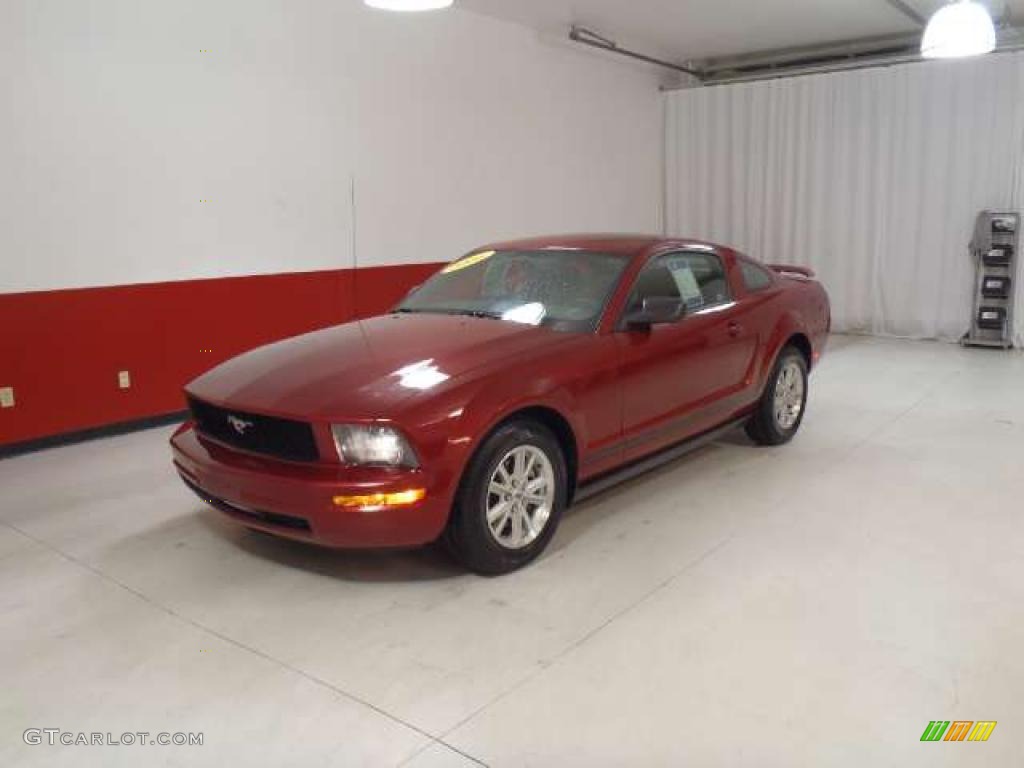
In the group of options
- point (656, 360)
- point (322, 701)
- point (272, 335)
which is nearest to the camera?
point (322, 701)

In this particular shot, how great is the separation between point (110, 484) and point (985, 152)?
8.37 m

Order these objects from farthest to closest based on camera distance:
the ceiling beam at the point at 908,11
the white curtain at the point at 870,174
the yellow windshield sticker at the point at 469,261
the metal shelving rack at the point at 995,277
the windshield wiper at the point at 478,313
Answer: the white curtain at the point at 870,174, the metal shelving rack at the point at 995,277, the ceiling beam at the point at 908,11, the yellow windshield sticker at the point at 469,261, the windshield wiper at the point at 478,313

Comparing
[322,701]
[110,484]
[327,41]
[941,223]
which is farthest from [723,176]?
[322,701]

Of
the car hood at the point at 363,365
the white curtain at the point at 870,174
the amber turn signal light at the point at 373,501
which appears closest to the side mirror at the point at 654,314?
the car hood at the point at 363,365

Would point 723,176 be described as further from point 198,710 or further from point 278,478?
point 198,710

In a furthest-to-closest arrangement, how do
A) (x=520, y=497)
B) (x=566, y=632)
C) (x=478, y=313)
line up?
(x=478, y=313) < (x=520, y=497) < (x=566, y=632)

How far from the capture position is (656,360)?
389cm

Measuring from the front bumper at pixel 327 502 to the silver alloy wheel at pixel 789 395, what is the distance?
2636 mm

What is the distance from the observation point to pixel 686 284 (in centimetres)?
430

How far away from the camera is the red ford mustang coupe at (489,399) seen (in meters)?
2.99

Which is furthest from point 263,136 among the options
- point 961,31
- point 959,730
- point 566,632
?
point 959,730

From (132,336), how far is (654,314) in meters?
3.71

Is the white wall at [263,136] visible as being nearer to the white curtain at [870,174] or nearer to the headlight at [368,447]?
the white curtain at [870,174]

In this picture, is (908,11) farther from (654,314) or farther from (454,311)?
(454,311)
